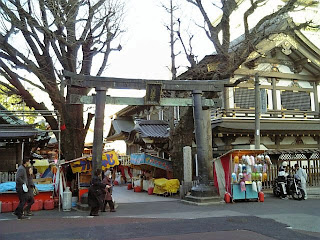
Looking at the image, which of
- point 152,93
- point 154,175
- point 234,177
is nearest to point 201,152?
point 234,177

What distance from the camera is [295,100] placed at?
22.3 metres

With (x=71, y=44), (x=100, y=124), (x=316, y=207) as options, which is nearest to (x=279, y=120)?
(x=316, y=207)

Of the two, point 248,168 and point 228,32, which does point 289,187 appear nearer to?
point 248,168

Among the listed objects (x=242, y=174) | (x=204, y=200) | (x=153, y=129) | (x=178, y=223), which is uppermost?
(x=153, y=129)

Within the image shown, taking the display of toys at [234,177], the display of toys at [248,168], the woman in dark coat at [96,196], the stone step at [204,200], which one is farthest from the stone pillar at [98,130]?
the display of toys at [248,168]

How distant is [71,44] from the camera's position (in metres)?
13.5

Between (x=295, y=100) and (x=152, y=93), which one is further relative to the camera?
(x=295, y=100)

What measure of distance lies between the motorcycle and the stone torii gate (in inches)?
156

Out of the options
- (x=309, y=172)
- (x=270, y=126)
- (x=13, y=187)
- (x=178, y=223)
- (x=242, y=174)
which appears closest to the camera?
(x=178, y=223)

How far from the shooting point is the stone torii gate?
13.3 meters

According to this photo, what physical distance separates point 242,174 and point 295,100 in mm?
10697

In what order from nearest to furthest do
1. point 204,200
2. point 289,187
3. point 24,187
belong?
point 24,187, point 204,200, point 289,187

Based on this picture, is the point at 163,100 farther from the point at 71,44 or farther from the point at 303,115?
the point at 303,115

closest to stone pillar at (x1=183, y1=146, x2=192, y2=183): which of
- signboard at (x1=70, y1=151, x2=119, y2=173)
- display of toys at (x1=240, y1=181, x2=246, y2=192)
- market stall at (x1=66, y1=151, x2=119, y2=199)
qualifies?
display of toys at (x1=240, y1=181, x2=246, y2=192)
